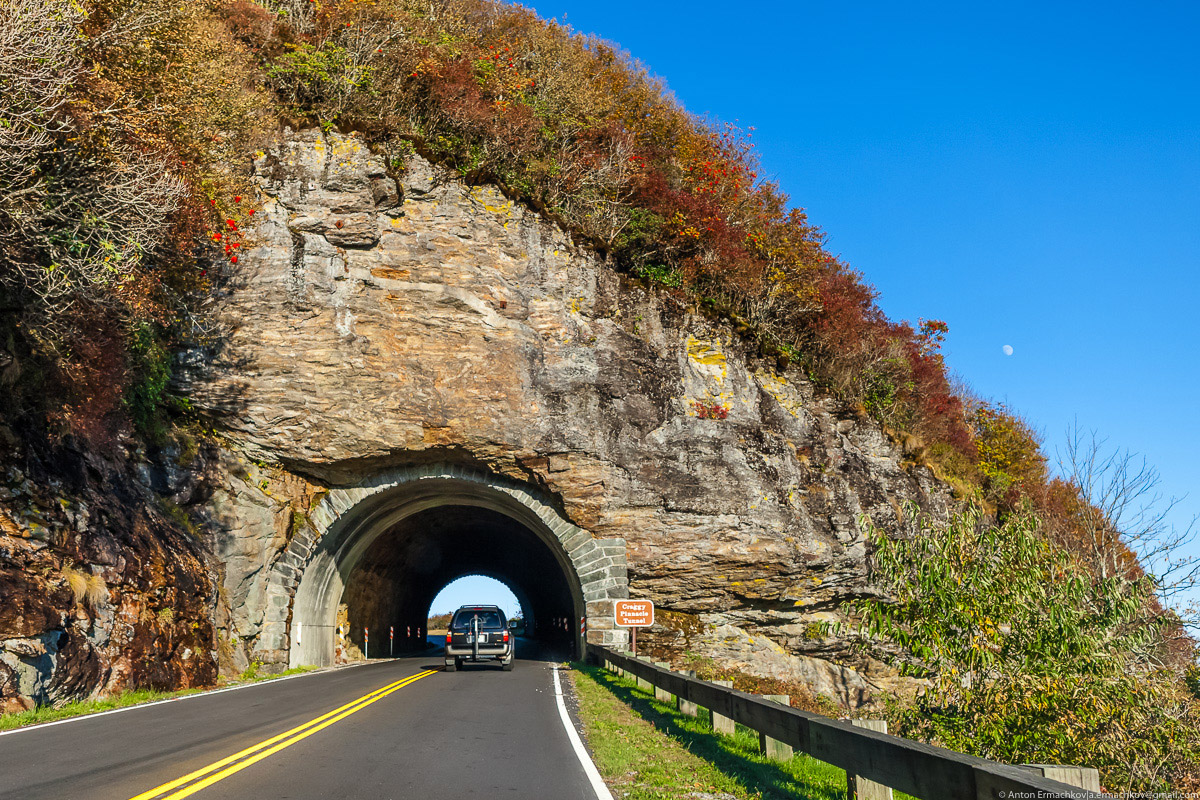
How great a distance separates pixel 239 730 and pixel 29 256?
924cm

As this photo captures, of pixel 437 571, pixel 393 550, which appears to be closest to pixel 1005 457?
pixel 393 550

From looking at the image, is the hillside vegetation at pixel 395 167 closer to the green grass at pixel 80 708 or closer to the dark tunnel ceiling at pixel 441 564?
the green grass at pixel 80 708

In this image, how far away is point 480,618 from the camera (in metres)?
23.7

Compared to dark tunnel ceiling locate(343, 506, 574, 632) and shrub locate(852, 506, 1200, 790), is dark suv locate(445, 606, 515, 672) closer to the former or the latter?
dark tunnel ceiling locate(343, 506, 574, 632)

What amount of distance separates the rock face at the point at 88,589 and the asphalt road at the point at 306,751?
1.53 metres

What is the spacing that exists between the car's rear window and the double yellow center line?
33.9 ft

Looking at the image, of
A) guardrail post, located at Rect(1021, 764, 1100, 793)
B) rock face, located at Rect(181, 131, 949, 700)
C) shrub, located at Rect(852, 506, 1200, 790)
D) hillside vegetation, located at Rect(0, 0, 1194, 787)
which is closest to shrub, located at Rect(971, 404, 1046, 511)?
hillside vegetation, located at Rect(0, 0, 1194, 787)

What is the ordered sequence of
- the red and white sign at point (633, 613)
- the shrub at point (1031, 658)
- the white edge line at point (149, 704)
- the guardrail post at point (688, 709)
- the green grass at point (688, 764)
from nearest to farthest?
the green grass at point (688, 764) < the white edge line at point (149, 704) < the shrub at point (1031, 658) < the guardrail post at point (688, 709) < the red and white sign at point (633, 613)

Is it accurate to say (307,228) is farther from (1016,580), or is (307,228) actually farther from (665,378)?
(1016,580)

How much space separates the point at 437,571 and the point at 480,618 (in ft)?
67.2

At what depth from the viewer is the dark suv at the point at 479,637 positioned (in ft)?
76.0

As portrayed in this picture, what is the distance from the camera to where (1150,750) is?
1034 cm

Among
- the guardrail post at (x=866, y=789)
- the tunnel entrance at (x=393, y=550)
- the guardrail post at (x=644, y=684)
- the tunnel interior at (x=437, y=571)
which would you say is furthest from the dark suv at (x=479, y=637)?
the guardrail post at (x=866, y=789)

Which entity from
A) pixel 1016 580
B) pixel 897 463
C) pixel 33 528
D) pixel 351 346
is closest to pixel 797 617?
pixel 897 463
